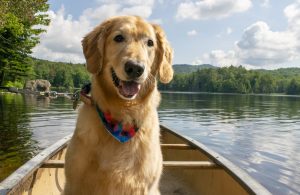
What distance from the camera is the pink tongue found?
4387 millimetres

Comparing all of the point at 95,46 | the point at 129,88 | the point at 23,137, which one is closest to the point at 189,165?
the point at 129,88

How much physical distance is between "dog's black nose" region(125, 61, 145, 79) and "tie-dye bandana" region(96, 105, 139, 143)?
609 millimetres

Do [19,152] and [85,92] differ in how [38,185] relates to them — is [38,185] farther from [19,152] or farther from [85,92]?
[19,152]

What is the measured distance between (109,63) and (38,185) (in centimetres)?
351

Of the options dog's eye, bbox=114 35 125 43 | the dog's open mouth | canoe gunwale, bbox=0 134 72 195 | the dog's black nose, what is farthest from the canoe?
dog's eye, bbox=114 35 125 43

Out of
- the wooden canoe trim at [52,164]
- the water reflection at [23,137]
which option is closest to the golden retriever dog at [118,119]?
the wooden canoe trim at [52,164]

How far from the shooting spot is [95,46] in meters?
4.84

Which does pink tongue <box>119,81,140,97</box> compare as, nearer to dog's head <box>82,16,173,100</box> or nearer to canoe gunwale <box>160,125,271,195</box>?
dog's head <box>82,16,173,100</box>

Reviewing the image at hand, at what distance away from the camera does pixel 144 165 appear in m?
4.48

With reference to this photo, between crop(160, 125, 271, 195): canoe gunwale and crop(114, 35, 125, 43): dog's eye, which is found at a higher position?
crop(114, 35, 125, 43): dog's eye

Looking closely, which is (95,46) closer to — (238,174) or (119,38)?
(119,38)

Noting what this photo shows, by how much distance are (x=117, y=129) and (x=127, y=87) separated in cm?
51

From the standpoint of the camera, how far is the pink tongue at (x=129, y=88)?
4387mm

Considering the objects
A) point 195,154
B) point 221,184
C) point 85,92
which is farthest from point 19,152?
point 85,92
